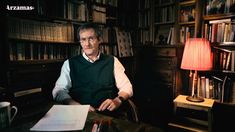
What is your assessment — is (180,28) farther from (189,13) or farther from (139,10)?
(139,10)

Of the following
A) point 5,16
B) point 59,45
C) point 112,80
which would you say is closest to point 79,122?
point 112,80

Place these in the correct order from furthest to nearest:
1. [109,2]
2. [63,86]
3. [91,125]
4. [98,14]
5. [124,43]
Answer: [124,43]
[109,2]
[98,14]
[63,86]
[91,125]

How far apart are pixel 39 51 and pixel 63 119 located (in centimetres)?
145

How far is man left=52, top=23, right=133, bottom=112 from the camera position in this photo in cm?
163

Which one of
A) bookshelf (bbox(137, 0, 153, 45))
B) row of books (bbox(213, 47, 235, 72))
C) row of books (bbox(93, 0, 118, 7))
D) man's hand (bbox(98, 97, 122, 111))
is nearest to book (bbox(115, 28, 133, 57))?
bookshelf (bbox(137, 0, 153, 45))

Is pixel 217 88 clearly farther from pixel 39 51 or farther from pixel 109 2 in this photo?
pixel 39 51

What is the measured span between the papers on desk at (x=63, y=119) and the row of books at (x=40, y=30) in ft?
4.08

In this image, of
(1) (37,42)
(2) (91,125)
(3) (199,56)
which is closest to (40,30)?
(1) (37,42)

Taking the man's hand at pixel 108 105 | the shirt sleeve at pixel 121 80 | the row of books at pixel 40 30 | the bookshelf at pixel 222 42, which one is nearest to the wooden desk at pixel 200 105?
the bookshelf at pixel 222 42

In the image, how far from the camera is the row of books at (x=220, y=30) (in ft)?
7.29

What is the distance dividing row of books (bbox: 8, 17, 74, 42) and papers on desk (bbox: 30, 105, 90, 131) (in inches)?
49.0

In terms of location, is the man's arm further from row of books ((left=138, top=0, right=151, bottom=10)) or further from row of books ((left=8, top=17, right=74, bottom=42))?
row of books ((left=138, top=0, right=151, bottom=10))

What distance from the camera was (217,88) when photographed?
227 centimetres

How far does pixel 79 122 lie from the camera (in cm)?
84
